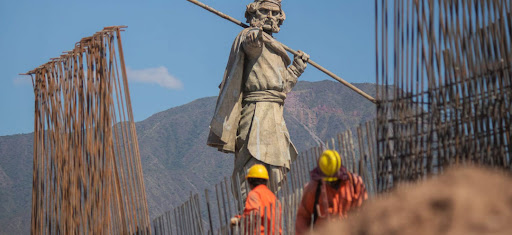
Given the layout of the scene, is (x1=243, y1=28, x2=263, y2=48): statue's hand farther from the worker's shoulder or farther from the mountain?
the mountain

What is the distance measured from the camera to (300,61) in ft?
34.4

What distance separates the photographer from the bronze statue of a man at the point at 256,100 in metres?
9.91

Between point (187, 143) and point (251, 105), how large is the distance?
4061 cm

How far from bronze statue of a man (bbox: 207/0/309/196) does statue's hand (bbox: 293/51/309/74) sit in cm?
17

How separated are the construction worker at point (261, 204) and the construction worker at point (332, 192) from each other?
3.34 ft

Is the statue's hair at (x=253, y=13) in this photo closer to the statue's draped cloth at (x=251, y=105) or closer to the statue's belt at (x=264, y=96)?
the statue's draped cloth at (x=251, y=105)

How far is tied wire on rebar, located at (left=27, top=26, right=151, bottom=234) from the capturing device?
9836 millimetres

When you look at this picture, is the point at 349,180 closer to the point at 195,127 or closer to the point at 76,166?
the point at 76,166

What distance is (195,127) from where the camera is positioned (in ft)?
169

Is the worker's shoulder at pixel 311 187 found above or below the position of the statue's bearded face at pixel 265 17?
below

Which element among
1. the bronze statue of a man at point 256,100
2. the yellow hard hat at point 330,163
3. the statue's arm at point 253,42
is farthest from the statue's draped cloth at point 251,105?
the yellow hard hat at point 330,163

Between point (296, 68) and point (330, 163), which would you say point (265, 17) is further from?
point (330, 163)

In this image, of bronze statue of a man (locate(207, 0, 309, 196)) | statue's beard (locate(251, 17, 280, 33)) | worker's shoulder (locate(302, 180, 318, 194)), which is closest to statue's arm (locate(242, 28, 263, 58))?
bronze statue of a man (locate(207, 0, 309, 196))

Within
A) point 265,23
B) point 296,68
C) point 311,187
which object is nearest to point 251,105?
point 296,68
